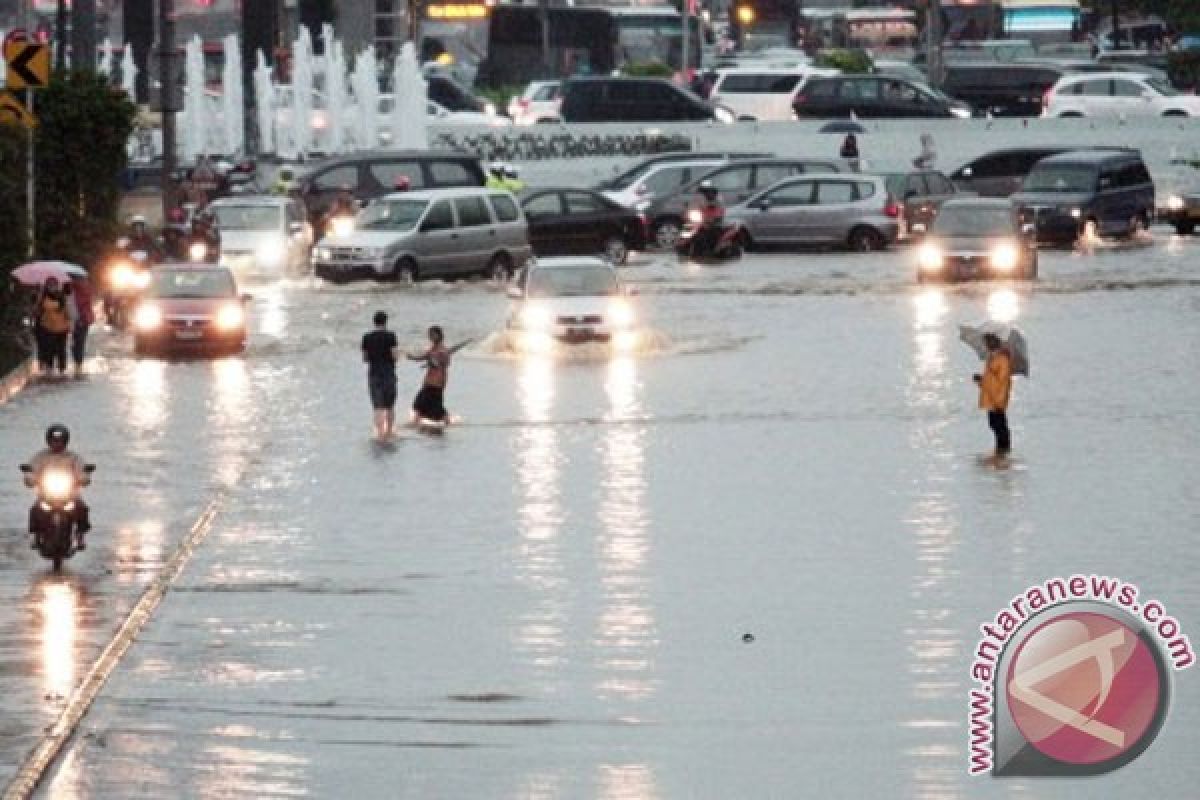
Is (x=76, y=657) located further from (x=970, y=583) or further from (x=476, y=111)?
(x=476, y=111)

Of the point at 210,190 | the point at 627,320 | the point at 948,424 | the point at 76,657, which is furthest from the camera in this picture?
the point at 210,190

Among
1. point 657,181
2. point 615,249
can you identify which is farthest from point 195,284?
point 657,181

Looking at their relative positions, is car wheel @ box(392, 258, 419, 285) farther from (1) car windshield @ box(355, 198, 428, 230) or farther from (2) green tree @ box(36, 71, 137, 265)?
(2) green tree @ box(36, 71, 137, 265)

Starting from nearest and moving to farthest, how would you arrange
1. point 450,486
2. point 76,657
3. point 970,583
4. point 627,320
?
point 76,657, point 970,583, point 450,486, point 627,320

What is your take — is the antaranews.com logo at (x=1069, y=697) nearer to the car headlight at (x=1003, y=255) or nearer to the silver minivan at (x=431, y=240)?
the car headlight at (x=1003, y=255)

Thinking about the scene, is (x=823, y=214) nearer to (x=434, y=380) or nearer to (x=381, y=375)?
(x=434, y=380)

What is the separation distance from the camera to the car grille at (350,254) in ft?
169

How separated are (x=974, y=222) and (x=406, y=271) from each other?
8.38 meters

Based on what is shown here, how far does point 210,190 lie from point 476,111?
24680 millimetres

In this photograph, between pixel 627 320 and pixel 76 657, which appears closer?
pixel 76 657

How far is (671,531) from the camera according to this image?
25.8 metres

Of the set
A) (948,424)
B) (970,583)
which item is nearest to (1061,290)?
(948,424)

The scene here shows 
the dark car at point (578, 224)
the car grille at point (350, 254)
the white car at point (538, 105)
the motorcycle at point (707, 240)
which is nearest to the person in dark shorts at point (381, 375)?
the car grille at point (350, 254)

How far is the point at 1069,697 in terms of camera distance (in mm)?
15633
